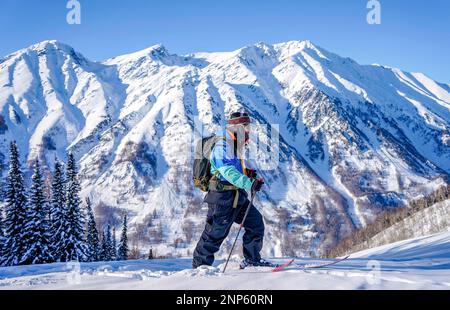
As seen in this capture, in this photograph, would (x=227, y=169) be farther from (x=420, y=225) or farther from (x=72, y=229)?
(x=420, y=225)

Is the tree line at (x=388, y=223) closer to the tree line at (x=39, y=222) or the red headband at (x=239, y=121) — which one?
the tree line at (x=39, y=222)

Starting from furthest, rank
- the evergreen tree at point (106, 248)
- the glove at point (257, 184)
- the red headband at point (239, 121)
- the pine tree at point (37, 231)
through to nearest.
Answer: the evergreen tree at point (106, 248) < the pine tree at point (37, 231) < the red headband at point (239, 121) < the glove at point (257, 184)

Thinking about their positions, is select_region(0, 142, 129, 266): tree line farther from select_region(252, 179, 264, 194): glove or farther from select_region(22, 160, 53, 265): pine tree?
select_region(252, 179, 264, 194): glove

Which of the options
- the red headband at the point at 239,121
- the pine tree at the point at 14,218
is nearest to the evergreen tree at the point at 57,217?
the pine tree at the point at 14,218

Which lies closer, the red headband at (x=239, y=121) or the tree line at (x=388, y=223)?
the red headband at (x=239, y=121)

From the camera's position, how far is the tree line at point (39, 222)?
109 ft

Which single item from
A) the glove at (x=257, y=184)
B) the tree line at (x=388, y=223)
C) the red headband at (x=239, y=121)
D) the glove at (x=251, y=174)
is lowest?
the tree line at (x=388, y=223)

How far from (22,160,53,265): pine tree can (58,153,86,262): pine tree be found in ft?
5.42

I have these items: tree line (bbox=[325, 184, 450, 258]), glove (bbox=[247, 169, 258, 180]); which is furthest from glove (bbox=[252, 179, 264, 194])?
tree line (bbox=[325, 184, 450, 258])

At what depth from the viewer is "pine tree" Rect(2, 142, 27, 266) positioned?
3288 centimetres

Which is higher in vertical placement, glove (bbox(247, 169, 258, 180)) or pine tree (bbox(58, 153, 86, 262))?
glove (bbox(247, 169, 258, 180))
